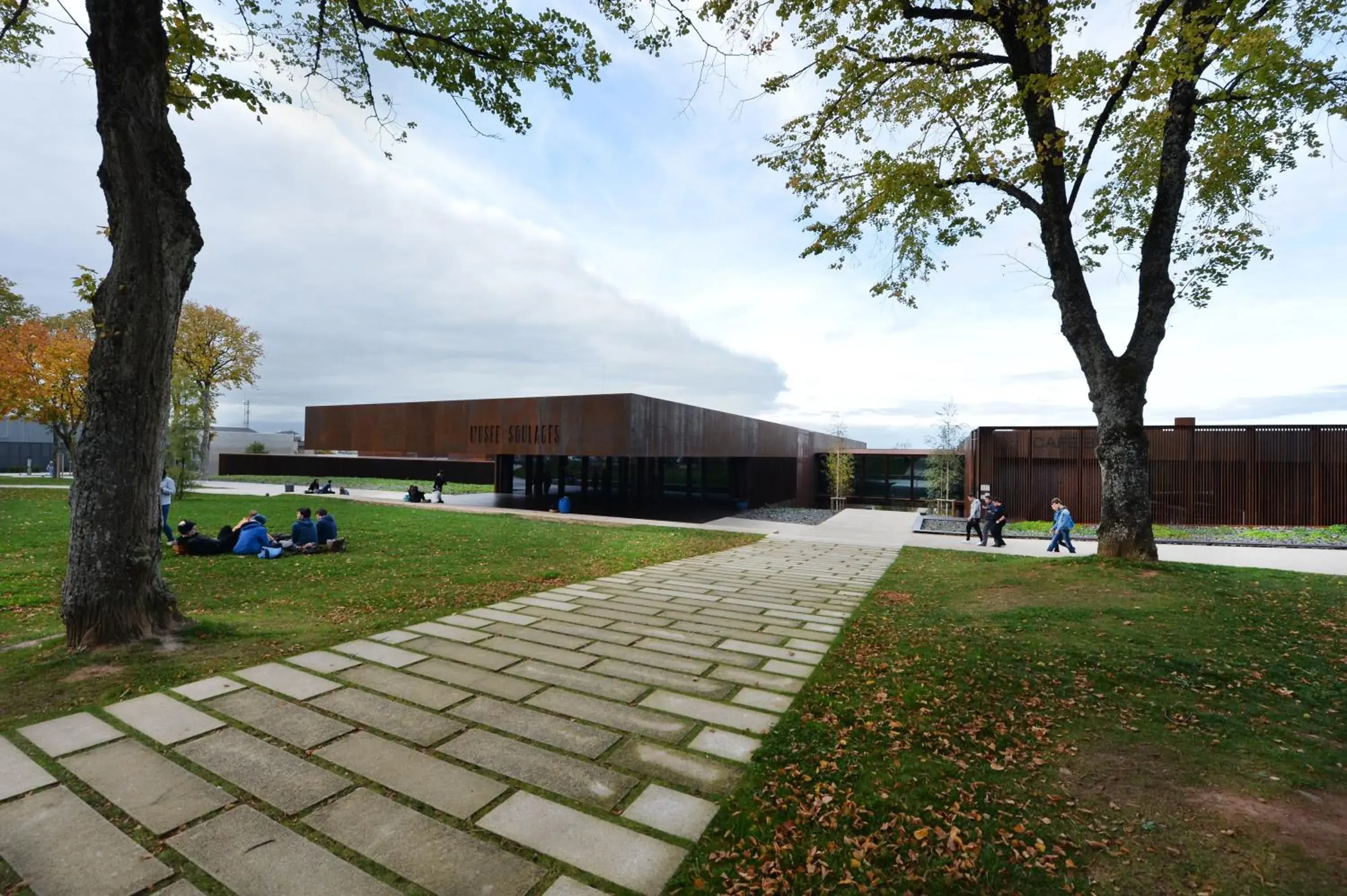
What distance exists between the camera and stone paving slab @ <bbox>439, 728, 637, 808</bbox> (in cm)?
298

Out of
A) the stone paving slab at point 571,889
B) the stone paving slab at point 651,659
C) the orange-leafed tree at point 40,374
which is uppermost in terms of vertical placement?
the orange-leafed tree at point 40,374

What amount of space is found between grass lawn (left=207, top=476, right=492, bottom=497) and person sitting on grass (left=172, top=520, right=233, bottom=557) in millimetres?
19382

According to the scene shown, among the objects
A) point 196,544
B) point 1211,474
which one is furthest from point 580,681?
point 1211,474

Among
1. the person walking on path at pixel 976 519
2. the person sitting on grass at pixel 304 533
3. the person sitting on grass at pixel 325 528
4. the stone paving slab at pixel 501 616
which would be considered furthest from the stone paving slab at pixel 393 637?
the person walking on path at pixel 976 519

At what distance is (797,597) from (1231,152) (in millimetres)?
10374

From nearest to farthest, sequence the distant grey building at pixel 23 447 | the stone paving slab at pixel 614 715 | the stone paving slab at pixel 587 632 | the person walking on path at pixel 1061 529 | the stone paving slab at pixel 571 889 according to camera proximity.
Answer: the stone paving slab at pixel 571 889 → the stone paving slab at pixel 614 715 → the stone paving slab at pixel 587 632 → the person walking on path at pixel 1061 529 → the distant grey building at pixel 23 447

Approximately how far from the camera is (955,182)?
10.2 metres

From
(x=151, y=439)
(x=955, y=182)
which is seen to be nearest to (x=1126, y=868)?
(x=151, y=439)

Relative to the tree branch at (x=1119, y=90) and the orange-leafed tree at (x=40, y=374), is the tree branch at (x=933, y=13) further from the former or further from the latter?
the orange-leafed tree at (x=40, y=374)

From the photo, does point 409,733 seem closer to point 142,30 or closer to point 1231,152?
point 142,30

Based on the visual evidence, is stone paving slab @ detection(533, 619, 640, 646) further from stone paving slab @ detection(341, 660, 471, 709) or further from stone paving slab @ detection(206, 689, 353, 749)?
stone paving slab @ detection(206, 689, 353, 749)

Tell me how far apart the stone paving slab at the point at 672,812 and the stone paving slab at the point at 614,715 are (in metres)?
0.57

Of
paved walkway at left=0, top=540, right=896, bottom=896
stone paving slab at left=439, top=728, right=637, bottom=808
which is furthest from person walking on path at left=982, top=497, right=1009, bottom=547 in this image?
stone paving slab at left=439, top=728, right=637, bottom=808

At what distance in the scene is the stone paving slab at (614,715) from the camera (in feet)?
12.1
